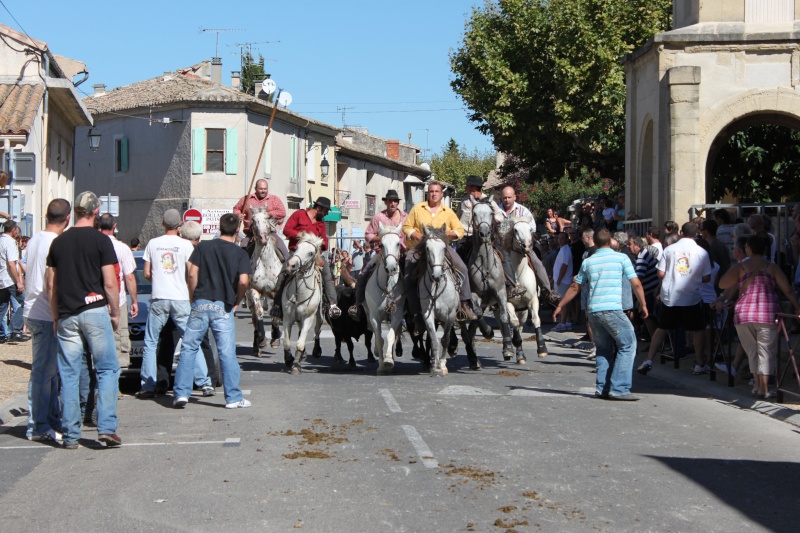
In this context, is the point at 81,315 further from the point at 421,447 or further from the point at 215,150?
the point at 215,150

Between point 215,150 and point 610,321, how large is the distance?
121 ft

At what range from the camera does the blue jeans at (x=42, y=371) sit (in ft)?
32.4

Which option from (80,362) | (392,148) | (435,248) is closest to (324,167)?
(392,148)

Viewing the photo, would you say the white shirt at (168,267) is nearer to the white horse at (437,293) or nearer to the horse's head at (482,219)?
the white horse at (437,293)

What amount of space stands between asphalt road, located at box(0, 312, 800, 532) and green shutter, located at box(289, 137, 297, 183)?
39888 mm

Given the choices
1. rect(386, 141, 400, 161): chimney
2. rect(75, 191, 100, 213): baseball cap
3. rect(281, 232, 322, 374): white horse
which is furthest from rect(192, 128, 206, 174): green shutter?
rect(75, 191, 100, 213): baseball cap

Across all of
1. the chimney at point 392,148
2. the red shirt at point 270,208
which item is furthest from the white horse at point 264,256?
the chimney at point 392,148

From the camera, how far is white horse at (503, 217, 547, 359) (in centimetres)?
1655

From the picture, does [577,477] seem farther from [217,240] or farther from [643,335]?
[643,335]

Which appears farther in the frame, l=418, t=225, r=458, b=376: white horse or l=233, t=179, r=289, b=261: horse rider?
l=233, t=179, r=289, b=261: horse rider

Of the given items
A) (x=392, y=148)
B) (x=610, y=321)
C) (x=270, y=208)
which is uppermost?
(x=392, y=148)

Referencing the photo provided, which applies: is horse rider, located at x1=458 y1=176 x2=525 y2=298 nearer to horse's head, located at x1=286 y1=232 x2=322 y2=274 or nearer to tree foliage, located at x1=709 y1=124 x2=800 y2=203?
horse's head, located at x1=286 y1=232 x2=322 y2=274

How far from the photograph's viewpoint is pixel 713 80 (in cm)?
2228

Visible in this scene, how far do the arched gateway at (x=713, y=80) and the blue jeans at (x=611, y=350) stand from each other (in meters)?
10.0
